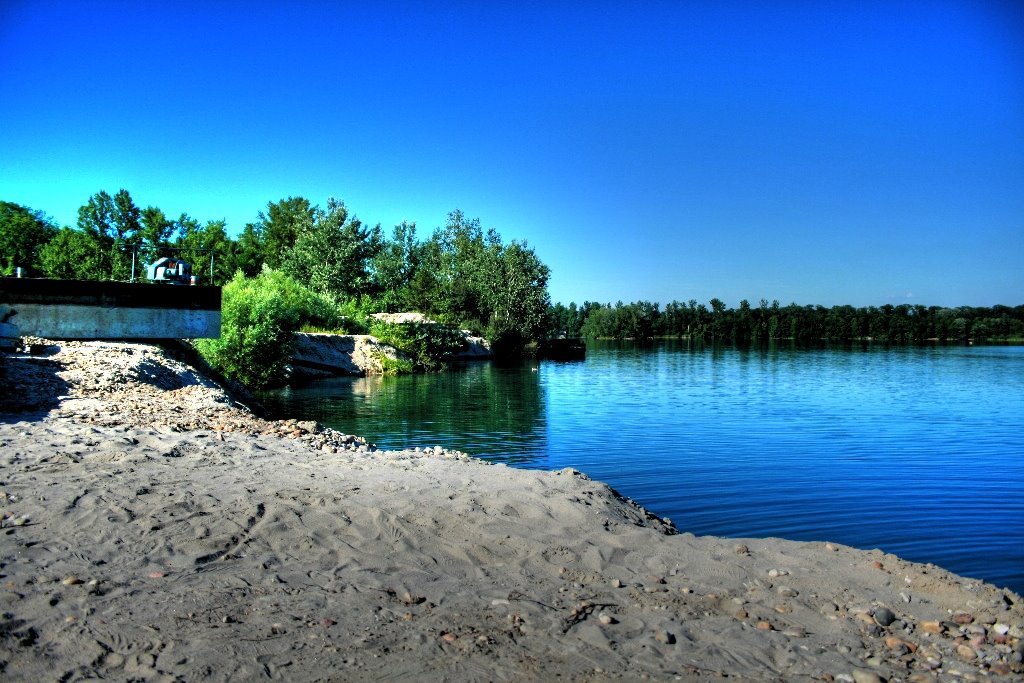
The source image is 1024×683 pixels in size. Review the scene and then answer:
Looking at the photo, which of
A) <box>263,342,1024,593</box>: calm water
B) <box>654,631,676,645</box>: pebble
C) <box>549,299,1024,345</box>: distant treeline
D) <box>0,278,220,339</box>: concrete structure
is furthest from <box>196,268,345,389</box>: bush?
<box>549,299,1024,345</box>: distant treeline

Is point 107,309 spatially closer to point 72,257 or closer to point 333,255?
point 333,255

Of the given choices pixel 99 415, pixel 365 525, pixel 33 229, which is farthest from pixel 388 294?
pixel 365 525

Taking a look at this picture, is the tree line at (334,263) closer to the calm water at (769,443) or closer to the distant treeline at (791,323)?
the calm water at (769,443)

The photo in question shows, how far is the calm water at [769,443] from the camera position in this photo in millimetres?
10672

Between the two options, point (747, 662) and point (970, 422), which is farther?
point (970, 422)

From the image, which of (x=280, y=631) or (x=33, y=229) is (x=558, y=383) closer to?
(x=280, y=631)

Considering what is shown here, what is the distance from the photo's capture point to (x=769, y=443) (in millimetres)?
18062

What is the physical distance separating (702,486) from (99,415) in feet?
31.3

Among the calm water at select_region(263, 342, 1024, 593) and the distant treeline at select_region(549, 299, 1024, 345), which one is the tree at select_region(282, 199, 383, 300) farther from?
the distant treeline at select_region(549, 299, 1024, 345)

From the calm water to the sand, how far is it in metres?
3.07

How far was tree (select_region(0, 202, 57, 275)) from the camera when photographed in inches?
2547

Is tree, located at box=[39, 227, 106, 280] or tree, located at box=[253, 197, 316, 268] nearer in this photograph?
tree, located at box=[39, 227, 106, 280]

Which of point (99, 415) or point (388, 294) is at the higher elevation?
point (388, 294)

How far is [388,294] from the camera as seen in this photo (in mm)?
67812
